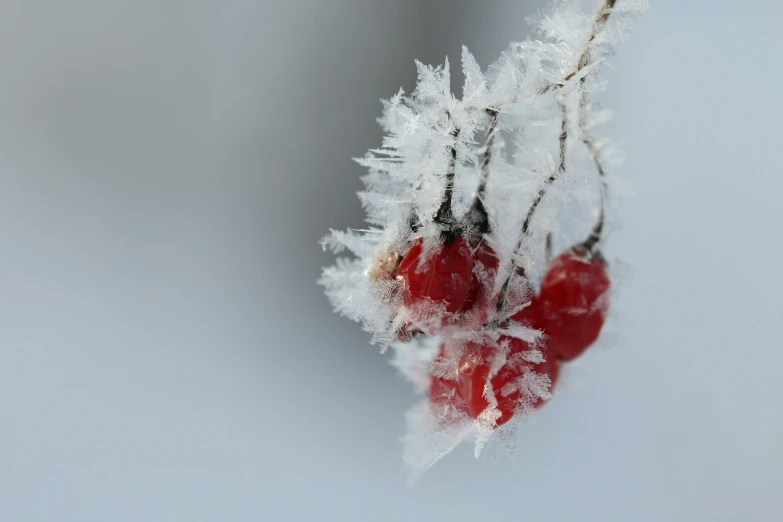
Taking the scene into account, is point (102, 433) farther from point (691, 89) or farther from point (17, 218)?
point (691, 89)

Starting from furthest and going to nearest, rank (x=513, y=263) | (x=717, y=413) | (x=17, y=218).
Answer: (x=17, y=218)
(x=717, y=413)
(x=513, y=263)

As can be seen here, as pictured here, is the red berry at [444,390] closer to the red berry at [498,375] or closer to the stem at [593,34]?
the red berry at [498,375]

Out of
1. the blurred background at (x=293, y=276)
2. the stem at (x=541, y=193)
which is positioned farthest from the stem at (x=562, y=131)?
the blurred background at (x=293, y=276)

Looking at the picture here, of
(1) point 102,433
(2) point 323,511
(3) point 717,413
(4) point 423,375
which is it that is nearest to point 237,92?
(1) point 102,433

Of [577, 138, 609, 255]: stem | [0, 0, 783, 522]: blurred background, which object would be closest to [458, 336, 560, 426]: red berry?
[577, 138, 609, 255]: stem

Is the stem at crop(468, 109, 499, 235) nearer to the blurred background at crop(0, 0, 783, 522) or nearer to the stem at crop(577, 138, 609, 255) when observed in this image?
the stem at crop(577, 138, 609, 255)
